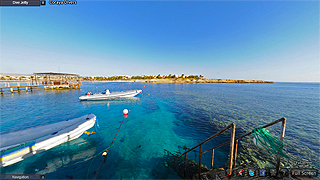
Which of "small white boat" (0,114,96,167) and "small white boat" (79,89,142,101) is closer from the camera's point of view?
"small white boat" (0,114,96,167)

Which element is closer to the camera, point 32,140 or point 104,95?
point 32,140

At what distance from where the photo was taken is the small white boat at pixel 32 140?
612cm

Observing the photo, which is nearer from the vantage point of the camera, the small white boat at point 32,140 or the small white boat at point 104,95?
the small white boat at point 32,140

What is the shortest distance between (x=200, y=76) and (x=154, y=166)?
161135 millimetres

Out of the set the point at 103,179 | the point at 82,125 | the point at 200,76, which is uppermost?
the point at 200,76

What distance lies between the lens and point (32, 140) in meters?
7.36

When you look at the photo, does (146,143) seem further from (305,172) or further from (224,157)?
(305,172)

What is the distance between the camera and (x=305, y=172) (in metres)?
3.91

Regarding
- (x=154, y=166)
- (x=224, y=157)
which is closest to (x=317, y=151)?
(x=224, y=157)

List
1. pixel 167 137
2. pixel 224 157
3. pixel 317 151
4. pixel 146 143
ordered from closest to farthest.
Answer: pixel 224 157 → pixel 317 151 → pixel 146 143 → pixel 167 137

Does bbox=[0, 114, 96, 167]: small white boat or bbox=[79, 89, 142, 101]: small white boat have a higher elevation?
bbox=[79, 89, 142, 101]: small white boat

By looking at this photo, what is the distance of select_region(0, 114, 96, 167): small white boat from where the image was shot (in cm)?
612

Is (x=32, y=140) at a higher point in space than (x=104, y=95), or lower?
lower

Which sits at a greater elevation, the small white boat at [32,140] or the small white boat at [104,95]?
the small white boat at [104,95]
